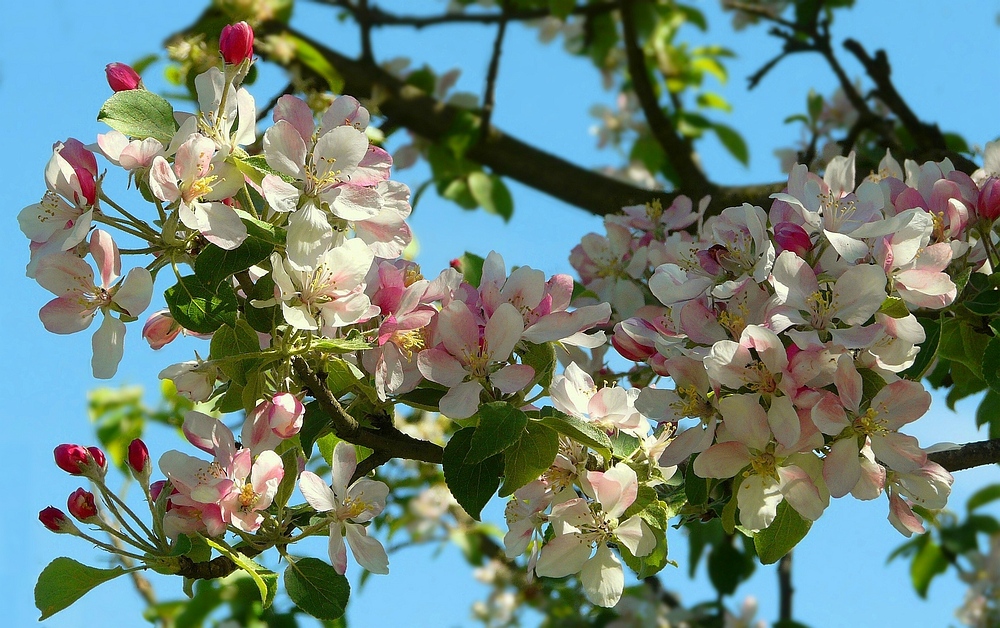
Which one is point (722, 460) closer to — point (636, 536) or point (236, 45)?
point (636, 536)

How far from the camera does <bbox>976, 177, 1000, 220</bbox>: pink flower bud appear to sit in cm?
122

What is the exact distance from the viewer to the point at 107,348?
1.07m

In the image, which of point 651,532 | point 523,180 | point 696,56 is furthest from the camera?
point 696,56

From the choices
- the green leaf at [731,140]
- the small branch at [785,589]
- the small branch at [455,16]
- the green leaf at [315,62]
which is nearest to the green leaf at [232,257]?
the green leaf at [315,62]

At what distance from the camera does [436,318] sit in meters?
1.12

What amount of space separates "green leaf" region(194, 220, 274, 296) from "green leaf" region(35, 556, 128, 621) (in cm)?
35

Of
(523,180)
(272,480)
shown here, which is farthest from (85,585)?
(523,180)

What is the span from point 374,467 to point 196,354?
246 mm

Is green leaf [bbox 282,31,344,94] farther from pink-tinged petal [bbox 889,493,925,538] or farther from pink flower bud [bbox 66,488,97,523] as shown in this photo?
pink-tinged petal [bbox 889,493,925,538]

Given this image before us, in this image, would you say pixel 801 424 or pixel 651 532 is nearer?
pixel 801 424

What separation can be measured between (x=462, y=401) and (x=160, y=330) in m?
0.40

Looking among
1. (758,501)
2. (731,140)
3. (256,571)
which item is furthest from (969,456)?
(731,140)

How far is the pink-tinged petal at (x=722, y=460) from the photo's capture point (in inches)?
41.5

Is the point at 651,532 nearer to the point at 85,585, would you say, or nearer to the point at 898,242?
the point at 898,242
